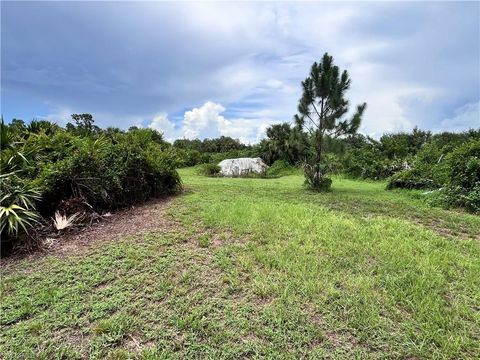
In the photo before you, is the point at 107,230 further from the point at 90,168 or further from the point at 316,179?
the point at 316,179

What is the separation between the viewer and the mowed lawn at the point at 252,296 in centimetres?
219

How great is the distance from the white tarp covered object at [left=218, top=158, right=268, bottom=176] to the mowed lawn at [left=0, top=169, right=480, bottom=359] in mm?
12958

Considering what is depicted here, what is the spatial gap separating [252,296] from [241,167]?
1520 centimetres

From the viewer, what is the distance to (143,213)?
5477 mm

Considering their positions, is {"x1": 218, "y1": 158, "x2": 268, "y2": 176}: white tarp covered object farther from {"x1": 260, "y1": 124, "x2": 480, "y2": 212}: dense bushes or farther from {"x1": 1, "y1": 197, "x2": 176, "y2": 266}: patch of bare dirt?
{"x1": 1, "y1": 197, "x2": 176, "y2": 266}: patch of bare dirt

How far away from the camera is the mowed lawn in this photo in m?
2.19

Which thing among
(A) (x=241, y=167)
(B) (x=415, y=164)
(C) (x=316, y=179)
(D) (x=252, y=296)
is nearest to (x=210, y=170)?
(A) (x=241, y=167)

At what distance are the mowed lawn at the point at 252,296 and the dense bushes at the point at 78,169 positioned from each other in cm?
141

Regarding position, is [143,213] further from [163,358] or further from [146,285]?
[163,358]

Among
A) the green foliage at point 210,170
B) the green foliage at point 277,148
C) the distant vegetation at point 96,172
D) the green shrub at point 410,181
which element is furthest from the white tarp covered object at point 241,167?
the green shrub at point 410,181

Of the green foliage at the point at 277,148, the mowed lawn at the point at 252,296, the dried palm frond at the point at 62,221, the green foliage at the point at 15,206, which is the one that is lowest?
the mowed lawn at the point at 252,296

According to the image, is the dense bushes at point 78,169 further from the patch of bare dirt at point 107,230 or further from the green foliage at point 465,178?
the green foliage at point 465,178

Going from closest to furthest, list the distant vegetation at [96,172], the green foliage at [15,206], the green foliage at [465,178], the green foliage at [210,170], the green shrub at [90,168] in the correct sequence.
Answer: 1. the green foliage at [15,206]
2. the distant vegetation at [96,172]
3. the green shrub at [90,168]
4. the green foliage at [465,178]
5. the green foliage at [210,170]

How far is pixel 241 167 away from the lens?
1784 cm
